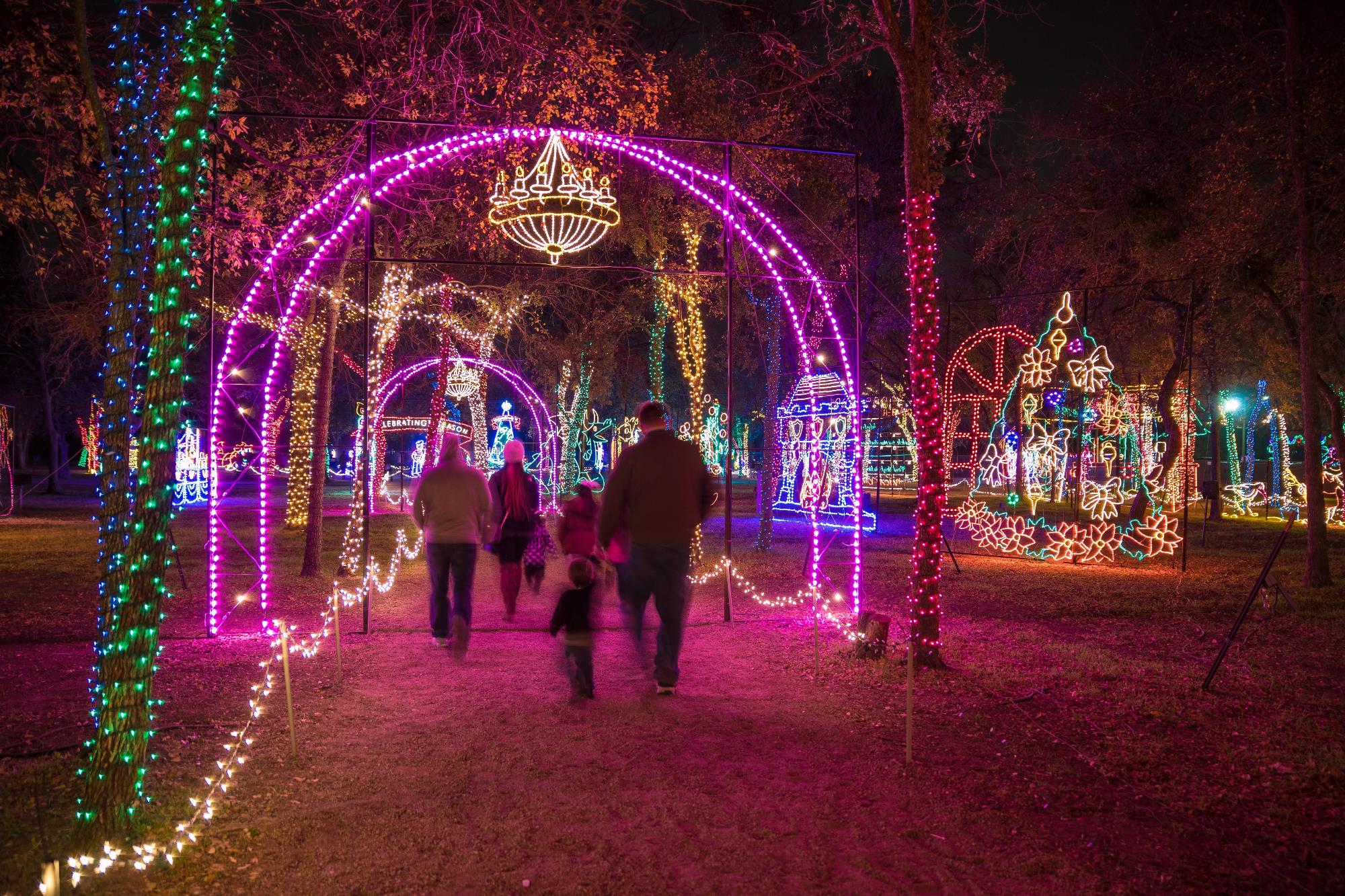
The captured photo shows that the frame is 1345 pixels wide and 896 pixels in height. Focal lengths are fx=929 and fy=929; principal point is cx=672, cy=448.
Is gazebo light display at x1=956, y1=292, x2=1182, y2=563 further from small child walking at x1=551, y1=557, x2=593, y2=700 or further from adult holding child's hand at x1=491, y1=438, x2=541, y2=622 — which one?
small child walking at x1=551, y1=557, x2=593, y2=700

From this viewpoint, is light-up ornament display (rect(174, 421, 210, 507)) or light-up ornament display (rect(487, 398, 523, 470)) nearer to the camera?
light-up ornament display (rect(174, 421, 210, 507))

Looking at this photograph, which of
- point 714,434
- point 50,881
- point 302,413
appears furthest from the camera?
point 714,434

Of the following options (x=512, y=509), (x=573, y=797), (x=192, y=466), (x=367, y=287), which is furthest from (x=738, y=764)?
(x=192, y=466)

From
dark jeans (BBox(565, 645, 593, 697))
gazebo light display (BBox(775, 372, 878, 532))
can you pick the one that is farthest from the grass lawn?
gazebo light display (BBox(775, 372, 878, 532))

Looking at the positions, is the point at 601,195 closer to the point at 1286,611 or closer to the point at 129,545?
the point at 129,545

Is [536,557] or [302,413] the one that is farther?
[302,413]

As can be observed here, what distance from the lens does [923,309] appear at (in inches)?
308

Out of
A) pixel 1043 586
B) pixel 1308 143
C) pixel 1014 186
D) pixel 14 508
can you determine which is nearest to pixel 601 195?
pixel 1043 586

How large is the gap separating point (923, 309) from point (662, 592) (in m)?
3.34

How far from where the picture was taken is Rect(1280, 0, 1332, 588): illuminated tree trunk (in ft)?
36.3

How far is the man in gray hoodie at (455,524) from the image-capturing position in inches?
302

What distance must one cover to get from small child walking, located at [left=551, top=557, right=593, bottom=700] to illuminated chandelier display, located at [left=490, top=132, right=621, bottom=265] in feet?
11.2

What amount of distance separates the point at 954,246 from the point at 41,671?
26.8 m

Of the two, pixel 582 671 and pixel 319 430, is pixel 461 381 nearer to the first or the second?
pixel 319 430
